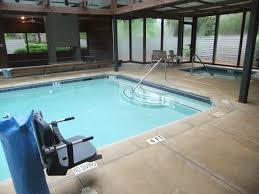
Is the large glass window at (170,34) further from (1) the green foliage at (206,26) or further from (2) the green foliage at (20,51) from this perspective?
(2) the green foliage at (20,51)

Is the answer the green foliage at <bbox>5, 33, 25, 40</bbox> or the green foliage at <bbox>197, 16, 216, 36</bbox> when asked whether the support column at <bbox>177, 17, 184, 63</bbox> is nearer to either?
the green foliage at <bbox>197, 16, 216, 36</bbox>

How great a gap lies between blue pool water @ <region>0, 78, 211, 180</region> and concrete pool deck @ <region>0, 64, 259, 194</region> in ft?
3.22

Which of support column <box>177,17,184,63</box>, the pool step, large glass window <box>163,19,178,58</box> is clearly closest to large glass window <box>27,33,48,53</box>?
large glass window <box>163,19,178,58</box>

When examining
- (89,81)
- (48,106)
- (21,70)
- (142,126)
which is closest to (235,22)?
(89,81)

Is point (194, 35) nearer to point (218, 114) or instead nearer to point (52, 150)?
point (218, 114)

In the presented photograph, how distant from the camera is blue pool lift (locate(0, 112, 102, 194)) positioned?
117 centimetres

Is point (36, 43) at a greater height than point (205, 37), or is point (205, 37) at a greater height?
point (205, 37)

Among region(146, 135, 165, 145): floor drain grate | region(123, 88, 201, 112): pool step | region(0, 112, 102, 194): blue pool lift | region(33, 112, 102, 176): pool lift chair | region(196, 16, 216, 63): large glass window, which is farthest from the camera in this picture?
region(196, 16, 216, 63): large glass window

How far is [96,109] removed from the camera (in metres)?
4.56

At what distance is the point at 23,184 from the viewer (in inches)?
49.5

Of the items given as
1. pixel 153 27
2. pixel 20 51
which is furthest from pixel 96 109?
pixel 20 51

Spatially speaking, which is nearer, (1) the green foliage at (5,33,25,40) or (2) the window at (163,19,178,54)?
(2) the window at (163,19,178,54)

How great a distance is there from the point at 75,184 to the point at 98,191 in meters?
0.23

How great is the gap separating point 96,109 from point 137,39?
541cm
